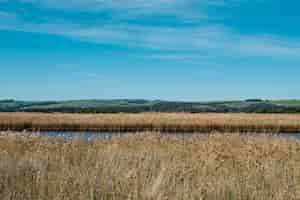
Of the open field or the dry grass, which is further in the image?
the open field

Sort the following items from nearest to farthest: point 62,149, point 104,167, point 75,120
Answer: point 104,167 < point 62,149 < point 75,120

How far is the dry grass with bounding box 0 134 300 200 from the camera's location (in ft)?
18.4

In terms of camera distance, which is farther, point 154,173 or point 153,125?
point 153,125

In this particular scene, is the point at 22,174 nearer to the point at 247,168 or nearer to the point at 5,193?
the point at 5,193

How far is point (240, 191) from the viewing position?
5.98 meters

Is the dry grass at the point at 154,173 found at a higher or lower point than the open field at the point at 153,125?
higher

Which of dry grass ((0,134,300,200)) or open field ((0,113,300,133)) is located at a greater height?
dry grass ((0,134,300,200))

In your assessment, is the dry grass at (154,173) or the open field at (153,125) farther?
the open field at (153,125)

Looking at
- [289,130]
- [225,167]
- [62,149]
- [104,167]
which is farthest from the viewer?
[289,130]

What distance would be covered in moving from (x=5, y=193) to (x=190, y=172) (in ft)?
8.56

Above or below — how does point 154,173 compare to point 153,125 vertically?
above

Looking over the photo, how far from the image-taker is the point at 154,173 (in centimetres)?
687

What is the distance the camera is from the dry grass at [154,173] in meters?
5.60

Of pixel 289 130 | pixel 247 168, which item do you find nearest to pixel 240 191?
pixel 247 168
